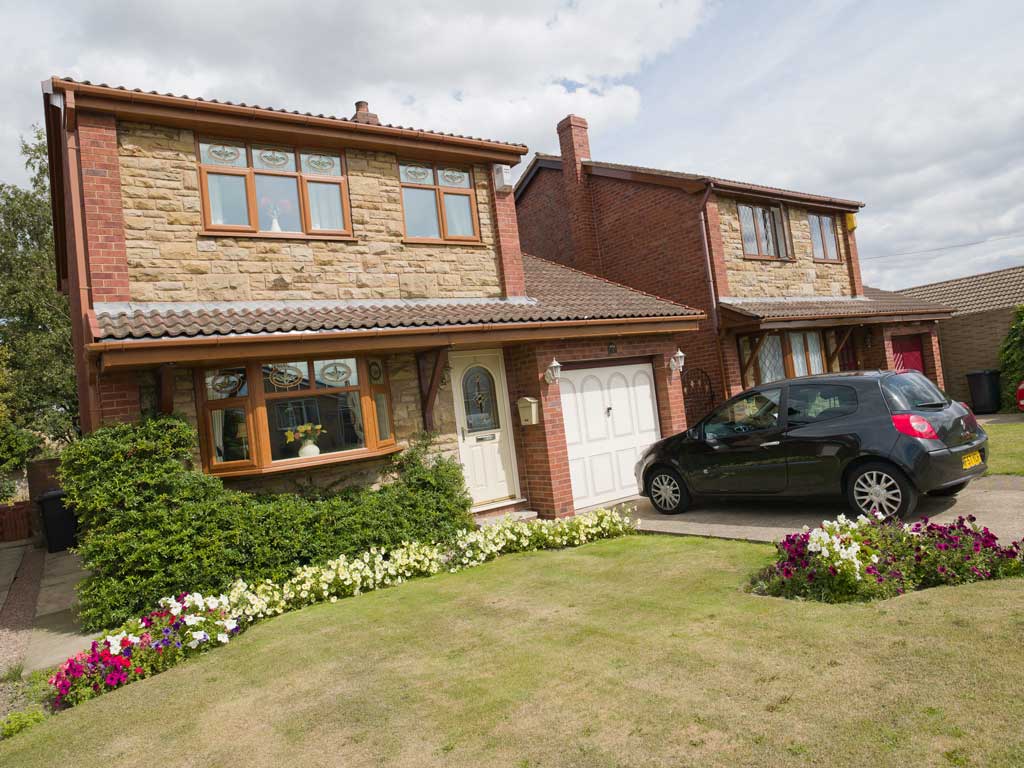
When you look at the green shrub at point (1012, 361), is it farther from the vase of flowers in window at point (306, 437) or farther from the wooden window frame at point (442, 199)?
the vase of flowers in window at point (306, 437)

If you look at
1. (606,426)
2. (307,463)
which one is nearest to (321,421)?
(307,463)

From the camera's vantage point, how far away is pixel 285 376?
289 inches

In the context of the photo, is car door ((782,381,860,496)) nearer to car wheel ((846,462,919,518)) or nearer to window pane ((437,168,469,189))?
car wheel ((846,462,919,518))

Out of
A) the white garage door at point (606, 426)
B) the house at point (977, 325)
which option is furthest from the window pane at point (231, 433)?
the house at point (977, 325)

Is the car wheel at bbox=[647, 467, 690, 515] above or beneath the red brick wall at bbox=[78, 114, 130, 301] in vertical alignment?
beneath

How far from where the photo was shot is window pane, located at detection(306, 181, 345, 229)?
8.50 meters

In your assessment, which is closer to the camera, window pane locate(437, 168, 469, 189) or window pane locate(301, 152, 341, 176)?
window pane locate(301, 152, 341, 176)

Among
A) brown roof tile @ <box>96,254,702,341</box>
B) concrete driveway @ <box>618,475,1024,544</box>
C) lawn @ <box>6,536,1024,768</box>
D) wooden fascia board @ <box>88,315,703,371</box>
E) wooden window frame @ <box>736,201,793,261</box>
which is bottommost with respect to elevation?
lawn @ <box>6,536,1024,768</box>

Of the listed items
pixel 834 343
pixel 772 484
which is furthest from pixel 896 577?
pixel 834 343

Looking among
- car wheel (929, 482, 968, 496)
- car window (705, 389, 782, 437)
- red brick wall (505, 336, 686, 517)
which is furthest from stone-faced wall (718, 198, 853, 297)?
car wheel (929, 482, 968, 496)

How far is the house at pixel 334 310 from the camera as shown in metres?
7.04

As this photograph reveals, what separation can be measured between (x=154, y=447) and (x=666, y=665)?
5281mm

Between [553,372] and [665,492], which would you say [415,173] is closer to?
[553,372]

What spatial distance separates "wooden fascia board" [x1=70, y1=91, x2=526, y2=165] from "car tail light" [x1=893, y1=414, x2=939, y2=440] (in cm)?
648
